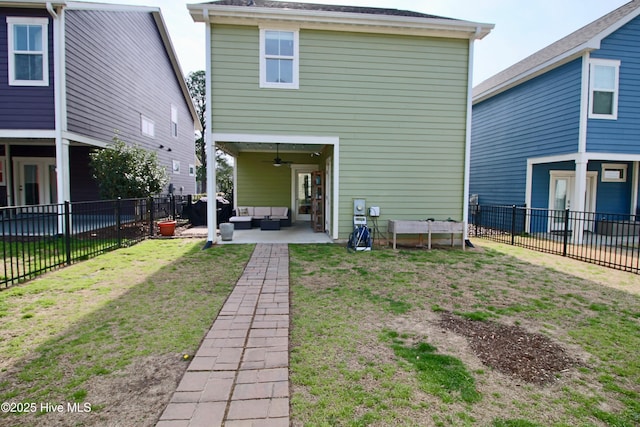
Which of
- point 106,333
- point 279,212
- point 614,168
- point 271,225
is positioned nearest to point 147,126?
point 279,212

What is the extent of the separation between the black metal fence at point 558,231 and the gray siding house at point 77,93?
13.2 meters

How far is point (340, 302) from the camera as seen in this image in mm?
4469

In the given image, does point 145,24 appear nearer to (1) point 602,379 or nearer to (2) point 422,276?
(2) point 422,276

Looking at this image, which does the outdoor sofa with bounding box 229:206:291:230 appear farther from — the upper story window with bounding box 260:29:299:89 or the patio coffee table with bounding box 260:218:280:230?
the upper story window with bounding box 260:29:299:89

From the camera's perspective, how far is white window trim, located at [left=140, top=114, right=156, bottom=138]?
559 inches

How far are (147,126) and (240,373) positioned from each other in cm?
1472

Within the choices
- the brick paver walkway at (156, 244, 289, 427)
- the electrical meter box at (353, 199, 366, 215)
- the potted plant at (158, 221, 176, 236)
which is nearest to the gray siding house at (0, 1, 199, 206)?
the potted plant at (158, 221, 176, 236)

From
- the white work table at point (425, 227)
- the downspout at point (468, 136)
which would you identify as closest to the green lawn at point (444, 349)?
the white work table at point (425, 227)

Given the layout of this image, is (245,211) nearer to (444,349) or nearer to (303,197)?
(303,197)

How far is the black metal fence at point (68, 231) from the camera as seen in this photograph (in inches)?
215

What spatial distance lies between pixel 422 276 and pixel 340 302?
2.10 metres

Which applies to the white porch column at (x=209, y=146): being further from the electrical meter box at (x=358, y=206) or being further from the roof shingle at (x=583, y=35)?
the roof shingle at (x=583, y=35)

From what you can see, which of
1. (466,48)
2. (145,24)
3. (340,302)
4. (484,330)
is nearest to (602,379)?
(484,330)

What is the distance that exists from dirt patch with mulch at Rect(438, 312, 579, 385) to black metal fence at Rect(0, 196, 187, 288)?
5.94 metres
